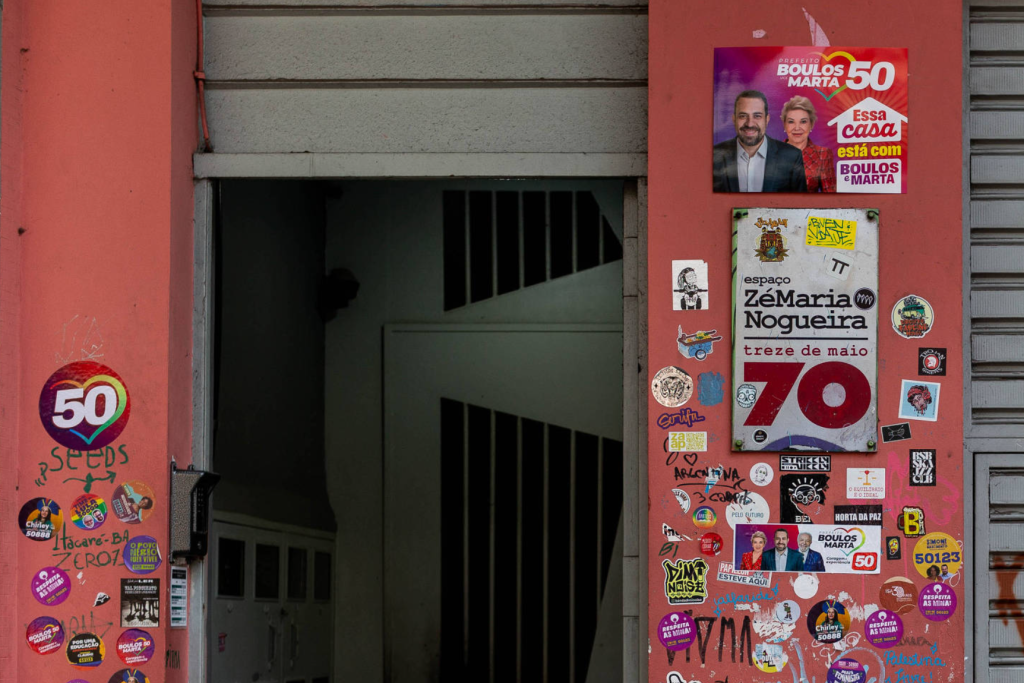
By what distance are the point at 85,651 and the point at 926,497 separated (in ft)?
12.7

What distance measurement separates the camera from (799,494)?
15.8 feet

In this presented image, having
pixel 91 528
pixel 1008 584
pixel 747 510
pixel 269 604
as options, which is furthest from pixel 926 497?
pixel 269 604

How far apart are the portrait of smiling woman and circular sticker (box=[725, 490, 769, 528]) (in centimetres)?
144

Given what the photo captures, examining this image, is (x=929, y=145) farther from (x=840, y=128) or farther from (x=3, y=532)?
(x=3, y=532)

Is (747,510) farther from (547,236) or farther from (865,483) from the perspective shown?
(547,236)

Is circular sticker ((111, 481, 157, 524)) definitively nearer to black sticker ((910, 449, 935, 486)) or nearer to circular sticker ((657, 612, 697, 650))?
circular sticker ((657, 612, 697, 650))

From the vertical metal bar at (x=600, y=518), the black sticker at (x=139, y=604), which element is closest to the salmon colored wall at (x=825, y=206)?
the black sticker at (x=139, y=604)

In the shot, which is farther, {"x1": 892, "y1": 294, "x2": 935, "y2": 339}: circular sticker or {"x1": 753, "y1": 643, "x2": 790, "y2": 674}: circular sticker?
{"x1": 892, "y1": 294, "x2": 935, "y2": 339}: circular sticker

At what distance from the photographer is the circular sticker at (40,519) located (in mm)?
4883

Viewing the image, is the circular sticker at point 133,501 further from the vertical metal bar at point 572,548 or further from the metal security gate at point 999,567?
the vertical metal bar at point 572,548

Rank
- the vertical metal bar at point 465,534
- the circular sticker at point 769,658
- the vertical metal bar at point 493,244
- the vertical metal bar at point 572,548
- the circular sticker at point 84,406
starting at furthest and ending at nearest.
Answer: the vertical metal bar at point 493,244 → the vertical metal bar at point 465,534 → the vertical metal bar at point 572,548 → the circular sticker at point 84,406 → the circular sticker at point 769,658

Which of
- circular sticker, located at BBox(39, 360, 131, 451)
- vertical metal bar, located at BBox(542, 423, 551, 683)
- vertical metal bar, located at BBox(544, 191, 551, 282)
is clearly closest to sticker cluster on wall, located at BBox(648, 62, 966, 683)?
circular sticker, located at BBox(39, 360, 131, 451)

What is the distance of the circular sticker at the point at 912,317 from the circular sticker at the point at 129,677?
3778mm

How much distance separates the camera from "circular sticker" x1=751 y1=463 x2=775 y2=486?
4.82 metres
